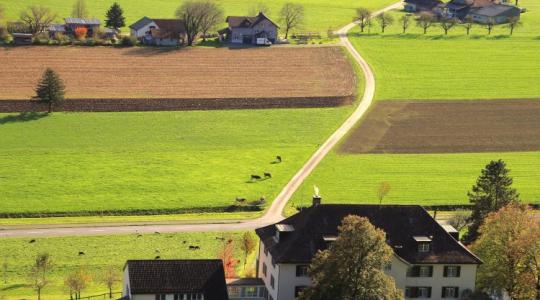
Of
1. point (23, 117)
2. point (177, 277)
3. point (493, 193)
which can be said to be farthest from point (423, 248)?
point (23, 117)

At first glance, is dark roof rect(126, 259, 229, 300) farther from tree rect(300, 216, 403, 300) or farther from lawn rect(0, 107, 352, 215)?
lawn rect(0, 107, 352, 215)

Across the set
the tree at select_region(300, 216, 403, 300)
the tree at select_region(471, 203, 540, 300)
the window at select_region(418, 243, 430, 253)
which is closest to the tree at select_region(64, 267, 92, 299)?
the tree at select_region(300, 216, 403, 300)

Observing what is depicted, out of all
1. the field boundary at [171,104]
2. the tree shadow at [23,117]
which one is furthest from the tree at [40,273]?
the field boundary at [171,104]

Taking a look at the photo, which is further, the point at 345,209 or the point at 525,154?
the point at 525,154

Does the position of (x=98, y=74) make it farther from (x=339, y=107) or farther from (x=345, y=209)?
(x=345, y=209)

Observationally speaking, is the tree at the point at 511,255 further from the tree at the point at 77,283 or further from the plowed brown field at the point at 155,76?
the plowed brown field at the point at 155,76

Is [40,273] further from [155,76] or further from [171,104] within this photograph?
[155,76]

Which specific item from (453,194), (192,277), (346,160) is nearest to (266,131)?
(346,160)
